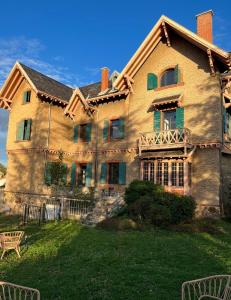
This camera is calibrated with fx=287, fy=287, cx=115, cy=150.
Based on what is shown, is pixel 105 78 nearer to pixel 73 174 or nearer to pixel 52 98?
pixel 52 98

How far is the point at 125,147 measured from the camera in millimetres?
22062

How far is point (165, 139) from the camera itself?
61.2 feet

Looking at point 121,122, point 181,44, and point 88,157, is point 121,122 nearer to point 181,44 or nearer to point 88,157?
point 88,157

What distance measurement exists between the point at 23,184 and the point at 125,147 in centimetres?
1017

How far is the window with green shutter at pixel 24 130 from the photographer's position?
25516 mm

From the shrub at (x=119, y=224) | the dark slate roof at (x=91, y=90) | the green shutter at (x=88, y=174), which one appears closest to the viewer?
the shrub at (x=119, y=224)

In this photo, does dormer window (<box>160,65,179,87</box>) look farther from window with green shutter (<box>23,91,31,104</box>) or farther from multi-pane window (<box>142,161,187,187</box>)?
window with green shutter (<box>23,91,31,104</box>)

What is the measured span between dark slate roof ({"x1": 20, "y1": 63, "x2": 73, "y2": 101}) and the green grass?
50.2 feet

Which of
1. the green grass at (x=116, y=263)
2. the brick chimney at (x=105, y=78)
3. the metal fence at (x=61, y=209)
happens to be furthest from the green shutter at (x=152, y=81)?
the green grass at (x=116, y=263)

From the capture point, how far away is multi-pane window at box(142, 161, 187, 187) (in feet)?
60.0

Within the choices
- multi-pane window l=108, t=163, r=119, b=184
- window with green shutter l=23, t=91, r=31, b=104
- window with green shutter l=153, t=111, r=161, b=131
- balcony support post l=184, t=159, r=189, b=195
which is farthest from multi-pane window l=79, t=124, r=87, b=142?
balcony support post l=184, t=159, r=189, b=195

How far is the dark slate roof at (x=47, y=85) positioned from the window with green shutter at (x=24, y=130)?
3.16 m

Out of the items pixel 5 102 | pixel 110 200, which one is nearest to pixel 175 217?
pixel 110 200

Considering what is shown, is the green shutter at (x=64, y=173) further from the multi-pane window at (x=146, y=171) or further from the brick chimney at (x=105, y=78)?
the brick chimney at (x=105, y=78)
